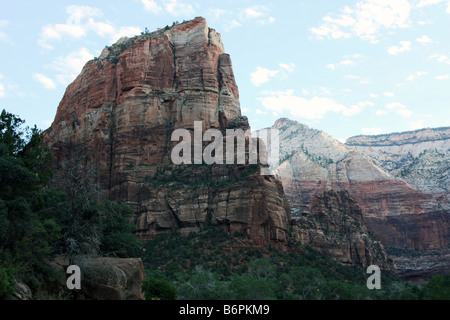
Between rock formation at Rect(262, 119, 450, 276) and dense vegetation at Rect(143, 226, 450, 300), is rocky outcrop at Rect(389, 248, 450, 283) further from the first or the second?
dense vegetation at Rect(143, 226, 450, 300)

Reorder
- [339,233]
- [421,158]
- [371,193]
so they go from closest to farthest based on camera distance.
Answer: [339,233]
[371,193]
[421,158]

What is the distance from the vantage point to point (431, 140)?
628ft

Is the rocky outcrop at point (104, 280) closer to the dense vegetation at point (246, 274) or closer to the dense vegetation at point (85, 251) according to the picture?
the dense vegetation at point (85, 251)

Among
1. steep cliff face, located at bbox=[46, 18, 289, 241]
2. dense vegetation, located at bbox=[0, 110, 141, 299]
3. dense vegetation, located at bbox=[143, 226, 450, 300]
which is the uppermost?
steep cliff face, located at bbox=[46, 18, 289, 241]

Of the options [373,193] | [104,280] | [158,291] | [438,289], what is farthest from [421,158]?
[104,280]

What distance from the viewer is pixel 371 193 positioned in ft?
445

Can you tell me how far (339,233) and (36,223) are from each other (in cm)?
5972

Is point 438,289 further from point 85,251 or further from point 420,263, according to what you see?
point 420,263

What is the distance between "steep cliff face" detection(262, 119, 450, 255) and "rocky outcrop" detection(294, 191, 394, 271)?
21392mm

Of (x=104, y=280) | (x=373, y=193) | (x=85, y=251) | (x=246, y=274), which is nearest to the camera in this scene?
(x=104, y=280)

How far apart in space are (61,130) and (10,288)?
65162 millimetres

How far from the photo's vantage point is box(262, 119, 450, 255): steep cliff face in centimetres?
12056

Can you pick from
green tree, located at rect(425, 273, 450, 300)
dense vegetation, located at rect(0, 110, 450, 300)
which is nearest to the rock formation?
dense vegetation, located at rect(0, 110, 450, 300)
